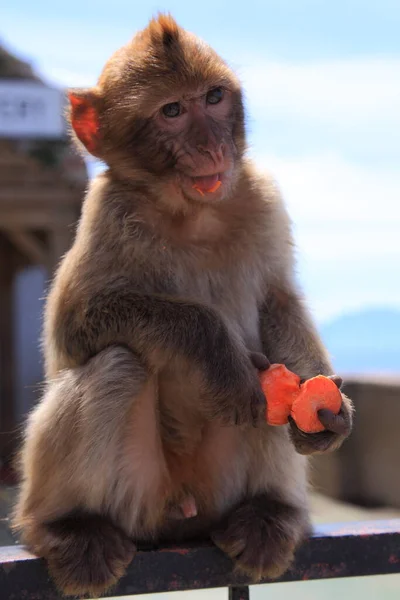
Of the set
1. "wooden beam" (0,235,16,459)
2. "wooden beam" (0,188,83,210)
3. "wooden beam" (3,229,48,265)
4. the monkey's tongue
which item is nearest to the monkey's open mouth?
the monkey's tongue

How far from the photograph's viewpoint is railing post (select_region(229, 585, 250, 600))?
178cm

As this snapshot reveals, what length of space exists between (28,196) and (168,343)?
18.7ft

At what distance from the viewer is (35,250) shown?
8.36 m

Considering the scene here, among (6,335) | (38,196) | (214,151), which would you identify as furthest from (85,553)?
(6,335)

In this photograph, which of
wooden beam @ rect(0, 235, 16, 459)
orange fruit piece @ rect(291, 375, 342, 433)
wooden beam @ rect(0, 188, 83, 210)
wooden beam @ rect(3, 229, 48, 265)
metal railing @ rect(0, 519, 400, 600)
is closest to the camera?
metal railing @ rect(0, 519, 400, 600)

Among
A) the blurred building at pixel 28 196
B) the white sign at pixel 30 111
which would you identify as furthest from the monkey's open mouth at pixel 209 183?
the white sign at pixel 30 111

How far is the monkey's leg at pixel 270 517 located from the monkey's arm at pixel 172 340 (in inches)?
6.7

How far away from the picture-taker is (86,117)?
2.38 meters

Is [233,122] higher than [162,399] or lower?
higher

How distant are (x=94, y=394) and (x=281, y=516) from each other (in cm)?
51

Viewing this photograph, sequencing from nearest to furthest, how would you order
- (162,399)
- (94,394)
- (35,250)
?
(94,394)
(162,399)
(35,250)

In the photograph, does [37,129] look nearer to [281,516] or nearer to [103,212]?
[103,212]

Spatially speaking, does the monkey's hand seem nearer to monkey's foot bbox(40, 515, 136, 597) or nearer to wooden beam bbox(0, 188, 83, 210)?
monkey's foot bbox(40, 515, 136, 597)

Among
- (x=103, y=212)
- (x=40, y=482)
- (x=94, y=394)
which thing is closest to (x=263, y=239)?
(x=103, y=212)
